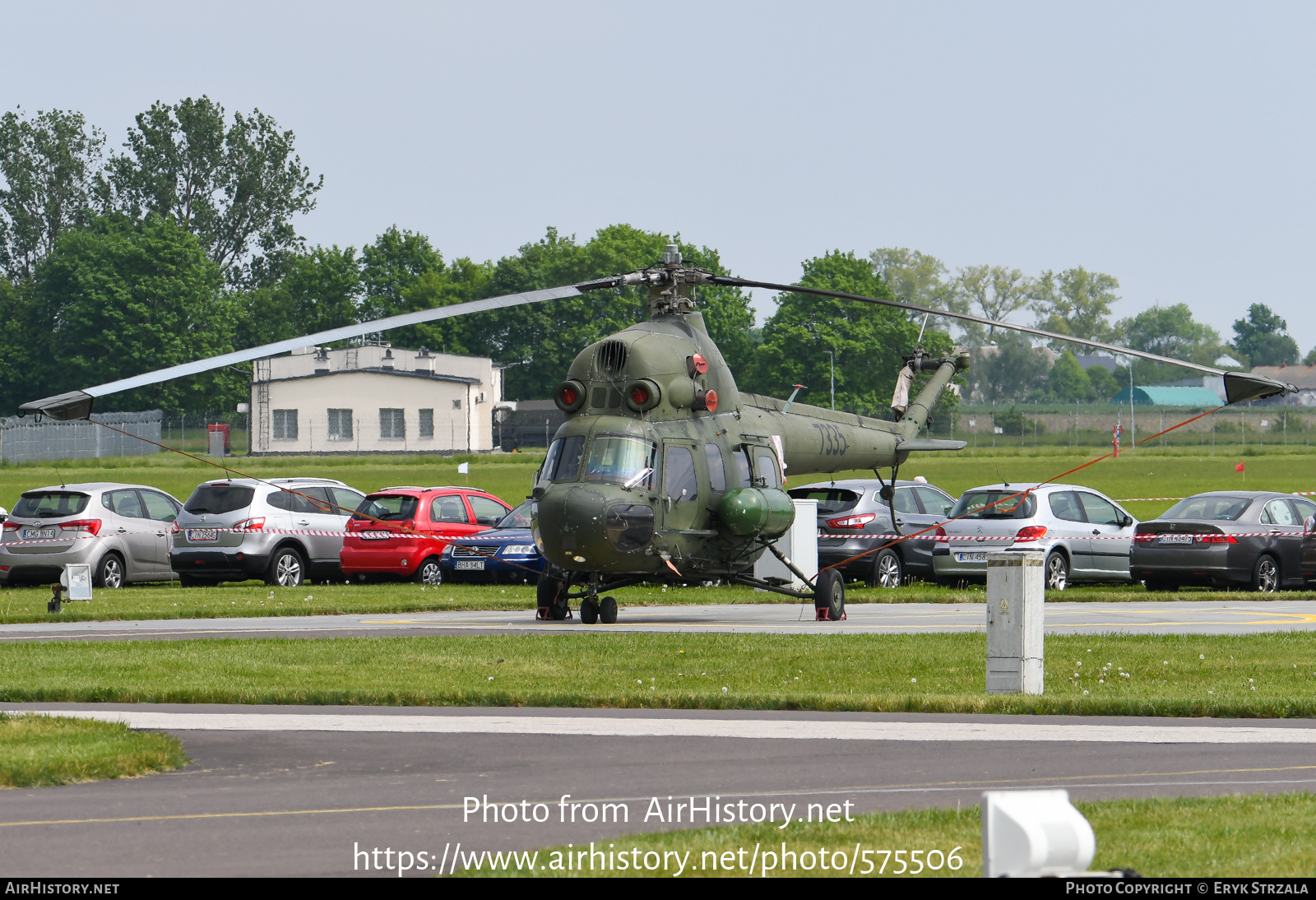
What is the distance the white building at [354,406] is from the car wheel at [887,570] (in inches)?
2635

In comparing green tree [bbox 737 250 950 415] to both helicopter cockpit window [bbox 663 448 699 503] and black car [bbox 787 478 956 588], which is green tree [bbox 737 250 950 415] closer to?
black car [bbox 787 478 956 588]

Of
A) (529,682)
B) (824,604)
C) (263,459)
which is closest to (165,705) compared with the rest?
(529,682)

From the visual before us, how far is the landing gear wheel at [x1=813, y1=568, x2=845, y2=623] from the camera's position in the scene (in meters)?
20.2

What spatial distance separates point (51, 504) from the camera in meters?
26.1

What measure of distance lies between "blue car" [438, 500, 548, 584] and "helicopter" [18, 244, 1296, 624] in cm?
507

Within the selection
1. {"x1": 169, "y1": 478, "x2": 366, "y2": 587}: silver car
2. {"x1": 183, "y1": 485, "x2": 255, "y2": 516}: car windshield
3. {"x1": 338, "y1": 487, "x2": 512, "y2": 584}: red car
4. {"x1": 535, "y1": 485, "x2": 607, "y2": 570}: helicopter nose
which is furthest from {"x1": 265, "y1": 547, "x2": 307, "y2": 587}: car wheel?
{"x1": 535, "y1": 485, "x2": 607, "y2": 570}: helicopter nose

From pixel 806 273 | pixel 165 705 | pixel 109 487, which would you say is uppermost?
pixel 806 273

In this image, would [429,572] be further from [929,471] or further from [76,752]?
[929,471]

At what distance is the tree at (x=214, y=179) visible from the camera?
121 m

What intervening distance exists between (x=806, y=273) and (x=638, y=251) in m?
16.0

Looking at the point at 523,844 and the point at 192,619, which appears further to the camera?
the point at 192,619

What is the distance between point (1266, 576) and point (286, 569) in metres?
14.9

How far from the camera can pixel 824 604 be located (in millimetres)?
20266

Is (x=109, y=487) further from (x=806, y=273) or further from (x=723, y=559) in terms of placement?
(x=806, y=273)
